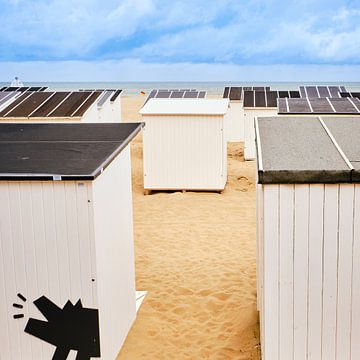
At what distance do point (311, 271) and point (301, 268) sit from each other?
0.10m

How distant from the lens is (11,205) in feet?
21.6

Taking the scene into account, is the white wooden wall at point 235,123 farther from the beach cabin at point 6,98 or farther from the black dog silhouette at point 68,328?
the black dog silhouette at point 68,328

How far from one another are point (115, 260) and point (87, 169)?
4.76 ft

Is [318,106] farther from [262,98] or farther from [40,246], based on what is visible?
[262,98]

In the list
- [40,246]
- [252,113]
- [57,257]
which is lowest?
[57,257]

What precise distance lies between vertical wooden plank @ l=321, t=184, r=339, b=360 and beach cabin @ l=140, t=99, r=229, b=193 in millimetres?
11136

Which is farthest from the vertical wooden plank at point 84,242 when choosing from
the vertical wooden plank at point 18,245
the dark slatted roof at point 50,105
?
the dark slatted roof at point 50,105

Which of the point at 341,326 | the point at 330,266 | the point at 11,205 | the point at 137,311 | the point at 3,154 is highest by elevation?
the point at 3,154

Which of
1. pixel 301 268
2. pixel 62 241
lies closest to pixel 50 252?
→ pixel 62 241

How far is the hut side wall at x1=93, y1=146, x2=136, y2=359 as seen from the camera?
6.79 m

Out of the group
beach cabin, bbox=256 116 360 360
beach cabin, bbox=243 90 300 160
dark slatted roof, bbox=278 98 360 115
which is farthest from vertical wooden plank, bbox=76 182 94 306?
beach cabin, bbox=243 90 300 160

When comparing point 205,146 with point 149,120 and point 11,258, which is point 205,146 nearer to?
point 149,120

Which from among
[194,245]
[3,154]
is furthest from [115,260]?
[194,245]

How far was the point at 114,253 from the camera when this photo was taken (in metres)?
7.47
